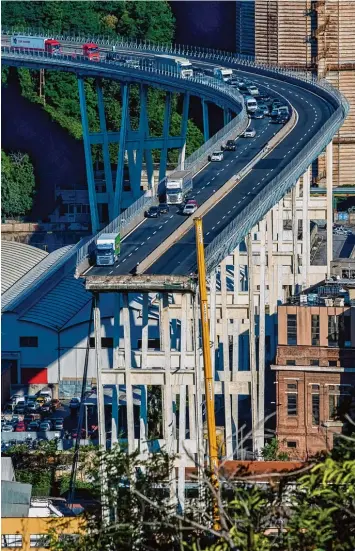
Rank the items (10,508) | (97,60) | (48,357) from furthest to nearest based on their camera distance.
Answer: (97,60), (48,357), (10,508)

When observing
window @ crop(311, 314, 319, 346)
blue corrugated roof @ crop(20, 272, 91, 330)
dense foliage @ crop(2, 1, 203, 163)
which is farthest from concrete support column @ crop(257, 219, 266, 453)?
dense foliage @ crop(2, 1, 203, 163)

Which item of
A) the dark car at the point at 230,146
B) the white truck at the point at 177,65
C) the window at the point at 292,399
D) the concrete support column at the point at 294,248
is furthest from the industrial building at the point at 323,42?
Result: the window at the point at 292,399

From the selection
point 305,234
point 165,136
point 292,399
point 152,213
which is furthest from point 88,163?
point 292,399

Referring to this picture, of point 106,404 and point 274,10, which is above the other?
point 274,10

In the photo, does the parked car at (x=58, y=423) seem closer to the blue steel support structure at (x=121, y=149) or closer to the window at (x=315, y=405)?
the window at (x=315, y=405)

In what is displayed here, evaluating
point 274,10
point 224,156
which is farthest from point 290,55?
point 224,156

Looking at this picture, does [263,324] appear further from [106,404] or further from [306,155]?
[306,155]
